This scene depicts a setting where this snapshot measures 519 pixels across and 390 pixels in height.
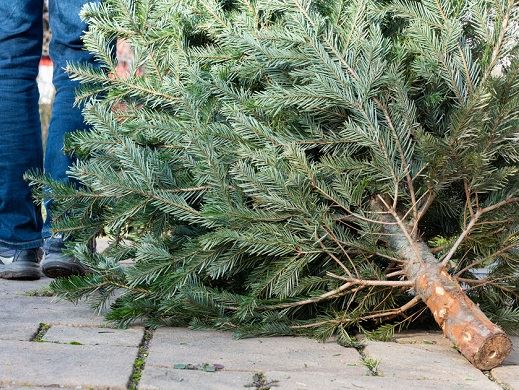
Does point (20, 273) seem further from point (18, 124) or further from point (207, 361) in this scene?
point (207, 361)

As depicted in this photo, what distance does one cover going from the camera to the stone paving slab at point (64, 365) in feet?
7.38

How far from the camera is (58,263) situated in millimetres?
3641

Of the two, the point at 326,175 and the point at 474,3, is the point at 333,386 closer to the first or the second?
the point at 326,175

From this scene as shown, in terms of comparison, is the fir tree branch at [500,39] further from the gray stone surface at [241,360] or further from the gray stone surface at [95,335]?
the gray stone surface at [95,335]

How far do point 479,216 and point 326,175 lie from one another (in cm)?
51

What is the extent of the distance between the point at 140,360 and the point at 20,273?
1.56m

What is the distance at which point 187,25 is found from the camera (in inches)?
132

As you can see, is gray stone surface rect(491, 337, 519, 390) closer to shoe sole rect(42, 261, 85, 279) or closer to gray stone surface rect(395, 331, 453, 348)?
gray stone surface rect(395, 331, 453, 348)

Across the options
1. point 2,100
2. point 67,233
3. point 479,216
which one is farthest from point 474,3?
point 2,100

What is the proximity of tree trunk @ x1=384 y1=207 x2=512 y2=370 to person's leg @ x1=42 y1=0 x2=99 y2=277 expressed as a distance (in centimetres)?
152

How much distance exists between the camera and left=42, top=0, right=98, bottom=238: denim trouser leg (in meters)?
3.78

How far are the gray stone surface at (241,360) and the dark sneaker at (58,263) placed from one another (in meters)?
0.82

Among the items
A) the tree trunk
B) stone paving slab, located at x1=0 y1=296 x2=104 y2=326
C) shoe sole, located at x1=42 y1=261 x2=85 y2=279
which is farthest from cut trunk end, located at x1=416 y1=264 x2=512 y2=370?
shoe sole, located at x1=42 y1=261 x2=85 y2=279

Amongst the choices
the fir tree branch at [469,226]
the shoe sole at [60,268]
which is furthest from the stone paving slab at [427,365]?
the shoe sole at [60,268]
